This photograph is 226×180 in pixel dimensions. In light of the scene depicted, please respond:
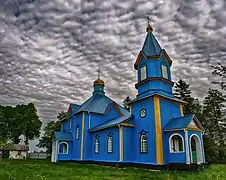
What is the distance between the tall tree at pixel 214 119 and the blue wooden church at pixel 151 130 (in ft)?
40.4

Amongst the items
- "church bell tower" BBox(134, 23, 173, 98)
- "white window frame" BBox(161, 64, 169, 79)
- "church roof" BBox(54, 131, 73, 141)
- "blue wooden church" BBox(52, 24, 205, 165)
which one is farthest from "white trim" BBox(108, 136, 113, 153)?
"church roof" BBox(54, 131, 73, 141)

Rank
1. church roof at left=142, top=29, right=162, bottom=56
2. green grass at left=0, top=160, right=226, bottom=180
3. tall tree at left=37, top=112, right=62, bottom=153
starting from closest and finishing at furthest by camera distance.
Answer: green grass at left=0, top=160, right=226, bottom=180
church roof at left=142, top=29, right=162, bottom=56
tall tree at left=37, top=112, right=62, bottom=153

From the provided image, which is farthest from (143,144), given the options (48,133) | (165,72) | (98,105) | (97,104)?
(48,133)

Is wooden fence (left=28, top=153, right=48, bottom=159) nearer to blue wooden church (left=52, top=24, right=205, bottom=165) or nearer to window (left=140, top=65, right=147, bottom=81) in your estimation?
blue wooden church (left=52, top=24, right=205, bottom=165)

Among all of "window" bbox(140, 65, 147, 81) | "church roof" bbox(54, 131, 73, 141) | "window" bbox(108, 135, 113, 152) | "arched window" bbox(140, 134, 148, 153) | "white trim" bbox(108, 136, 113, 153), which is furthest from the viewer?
"church roof" bbox(54, 131, 73, 141)

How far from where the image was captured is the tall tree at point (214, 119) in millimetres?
29719

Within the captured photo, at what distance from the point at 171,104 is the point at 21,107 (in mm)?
32284

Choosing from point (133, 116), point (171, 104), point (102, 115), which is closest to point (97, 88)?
point (102, 115)

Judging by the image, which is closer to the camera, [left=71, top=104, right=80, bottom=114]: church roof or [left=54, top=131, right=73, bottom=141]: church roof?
[left=54, top=131, right=73, bottom=141]: church roof

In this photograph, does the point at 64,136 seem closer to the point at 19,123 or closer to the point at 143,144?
the point at 143,144

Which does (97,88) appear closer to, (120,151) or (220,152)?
(120,151)

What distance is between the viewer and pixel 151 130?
16.6 meters

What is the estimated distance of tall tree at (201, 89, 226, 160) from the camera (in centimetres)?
2972

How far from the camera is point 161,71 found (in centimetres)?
1845
